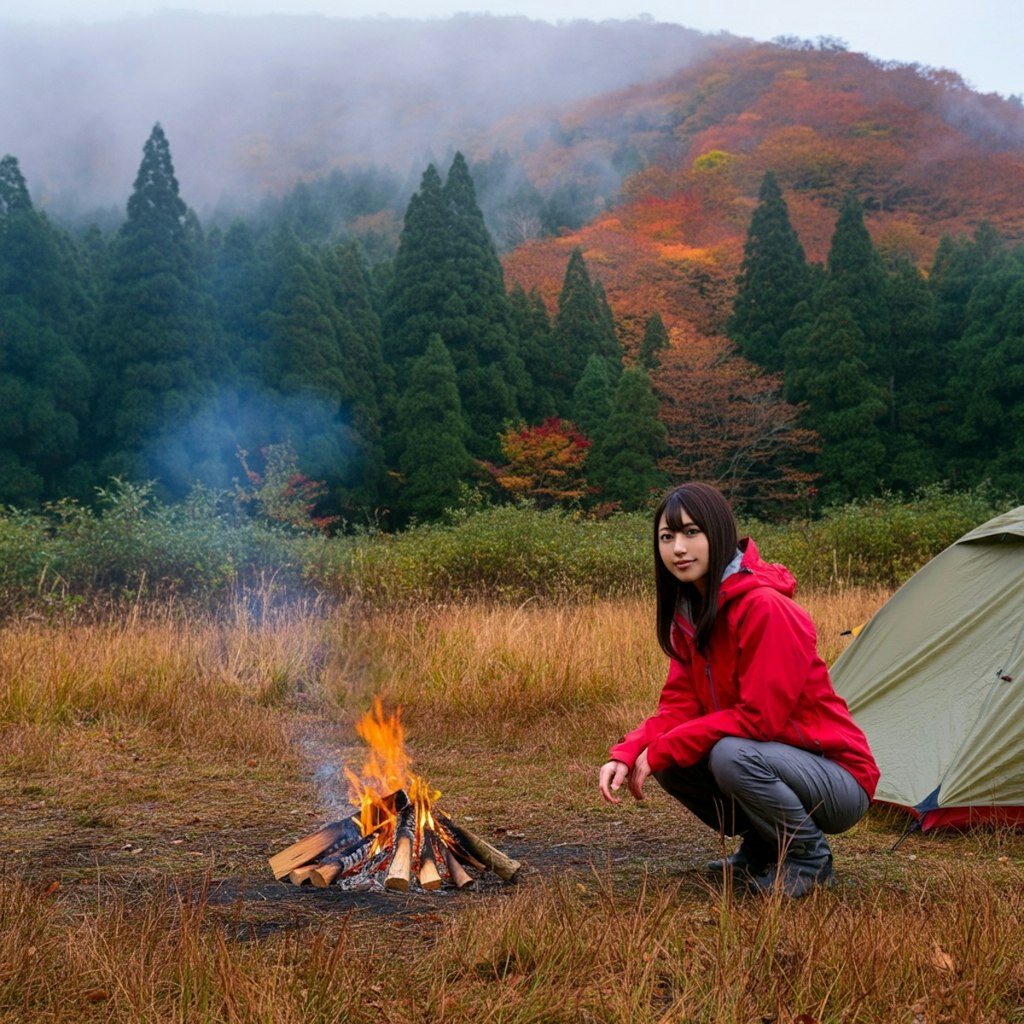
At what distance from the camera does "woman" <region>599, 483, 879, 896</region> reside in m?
2.94

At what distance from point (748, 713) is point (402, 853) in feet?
3.61

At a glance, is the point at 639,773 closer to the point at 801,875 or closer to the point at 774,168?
the point at 801,875

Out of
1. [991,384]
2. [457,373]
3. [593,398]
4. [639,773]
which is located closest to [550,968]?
[639,773]

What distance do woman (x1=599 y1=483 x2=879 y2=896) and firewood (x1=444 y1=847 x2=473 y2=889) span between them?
0.59 meters

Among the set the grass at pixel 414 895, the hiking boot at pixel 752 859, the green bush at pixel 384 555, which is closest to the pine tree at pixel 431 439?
the green bush at pixel 384 555

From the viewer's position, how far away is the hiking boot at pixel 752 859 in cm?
326

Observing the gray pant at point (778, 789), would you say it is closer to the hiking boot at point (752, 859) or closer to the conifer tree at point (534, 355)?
the hiking boot at point (752, 859)

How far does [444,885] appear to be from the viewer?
336 cm

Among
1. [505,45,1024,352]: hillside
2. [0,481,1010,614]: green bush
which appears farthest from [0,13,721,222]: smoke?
[0,481,1010,614]: green bush

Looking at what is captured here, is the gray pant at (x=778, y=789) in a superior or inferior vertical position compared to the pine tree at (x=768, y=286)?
inferior

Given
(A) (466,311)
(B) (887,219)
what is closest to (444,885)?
(A) (466,311)

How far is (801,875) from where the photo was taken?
3.12m

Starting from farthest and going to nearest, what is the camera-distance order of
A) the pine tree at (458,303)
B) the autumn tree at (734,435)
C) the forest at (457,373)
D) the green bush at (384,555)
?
the pine tree at (458,303) < the autumn tree at (734,435) < the forest at (457,373) < the green bush at (384,555)

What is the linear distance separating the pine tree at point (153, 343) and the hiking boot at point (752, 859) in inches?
752
